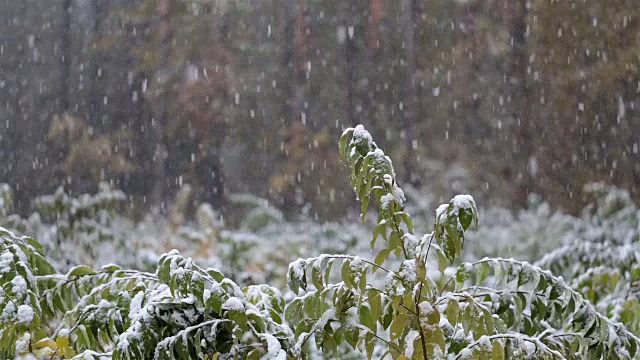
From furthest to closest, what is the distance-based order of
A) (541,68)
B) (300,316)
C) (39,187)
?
(39,187)
(541,68)
(300,316)

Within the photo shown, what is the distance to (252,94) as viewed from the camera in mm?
8781

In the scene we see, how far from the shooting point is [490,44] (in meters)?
8.26

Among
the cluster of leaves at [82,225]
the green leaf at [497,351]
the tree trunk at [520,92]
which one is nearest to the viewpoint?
the green leaf at [497,351]

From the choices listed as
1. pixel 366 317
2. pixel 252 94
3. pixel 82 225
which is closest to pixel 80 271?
pixel 366 317

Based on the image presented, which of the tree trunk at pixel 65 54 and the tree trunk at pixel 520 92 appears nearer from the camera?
the tree trunk at pixel 520 92

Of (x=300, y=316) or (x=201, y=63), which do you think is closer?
(x=300, y=316)

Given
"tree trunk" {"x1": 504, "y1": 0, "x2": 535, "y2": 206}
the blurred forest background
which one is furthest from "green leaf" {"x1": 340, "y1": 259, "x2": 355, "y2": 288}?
the blurred forest background

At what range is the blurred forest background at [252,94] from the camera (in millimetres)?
8344

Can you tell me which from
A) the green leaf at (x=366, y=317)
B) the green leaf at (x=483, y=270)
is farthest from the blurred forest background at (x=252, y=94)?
the green leaf at (x=366, y=317)

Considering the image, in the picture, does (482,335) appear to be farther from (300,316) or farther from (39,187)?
(39,187)

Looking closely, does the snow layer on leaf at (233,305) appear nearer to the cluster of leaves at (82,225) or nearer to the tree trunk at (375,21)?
the cluster of leaves at (82,225)

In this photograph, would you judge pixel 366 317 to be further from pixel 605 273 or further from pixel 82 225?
pixel 82 225

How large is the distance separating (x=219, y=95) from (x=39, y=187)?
203 cm

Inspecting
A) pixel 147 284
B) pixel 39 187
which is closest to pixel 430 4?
pixel 39 187
